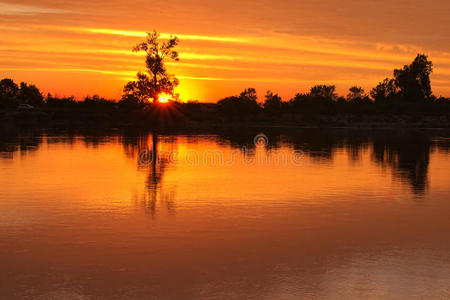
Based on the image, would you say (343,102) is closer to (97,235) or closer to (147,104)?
(147,104)

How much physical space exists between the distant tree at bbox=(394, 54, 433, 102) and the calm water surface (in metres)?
115

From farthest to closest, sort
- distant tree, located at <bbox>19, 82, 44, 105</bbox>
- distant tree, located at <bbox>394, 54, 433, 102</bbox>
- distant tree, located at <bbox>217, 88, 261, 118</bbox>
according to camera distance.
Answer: distant tree, located at <bbox>394, 54, 433, 102</bbox>, distant tree, located at <bbox>19, 82, 44, 105</bbox>, distant tree, located at <bbox>217, 88, 261, 118</bbox>

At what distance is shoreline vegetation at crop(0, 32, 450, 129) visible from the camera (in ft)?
285

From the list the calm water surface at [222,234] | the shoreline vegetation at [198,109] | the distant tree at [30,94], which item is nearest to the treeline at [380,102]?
A: the shoreline vegetation at [198,109]

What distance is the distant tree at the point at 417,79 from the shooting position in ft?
418

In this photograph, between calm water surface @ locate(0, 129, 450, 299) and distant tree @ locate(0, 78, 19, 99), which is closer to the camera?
calm water surface @ locate(0, 129, 450, 299)

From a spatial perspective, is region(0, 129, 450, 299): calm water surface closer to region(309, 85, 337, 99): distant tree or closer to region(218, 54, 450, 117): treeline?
region(218, 54, 450, 117): treeline

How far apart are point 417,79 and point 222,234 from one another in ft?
429

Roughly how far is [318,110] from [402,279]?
105389 mm

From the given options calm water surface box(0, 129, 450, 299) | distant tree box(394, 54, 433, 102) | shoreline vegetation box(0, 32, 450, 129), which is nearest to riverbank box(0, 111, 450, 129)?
shoreline vegetation box(0, 32, 450, 129)

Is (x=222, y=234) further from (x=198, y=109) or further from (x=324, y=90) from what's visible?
(x=324, y=90)

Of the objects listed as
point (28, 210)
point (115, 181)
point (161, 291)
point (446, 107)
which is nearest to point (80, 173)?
point (115, 181)

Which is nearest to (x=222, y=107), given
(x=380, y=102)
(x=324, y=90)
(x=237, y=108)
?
(x=237, y=108)

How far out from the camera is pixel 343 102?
122 meters
